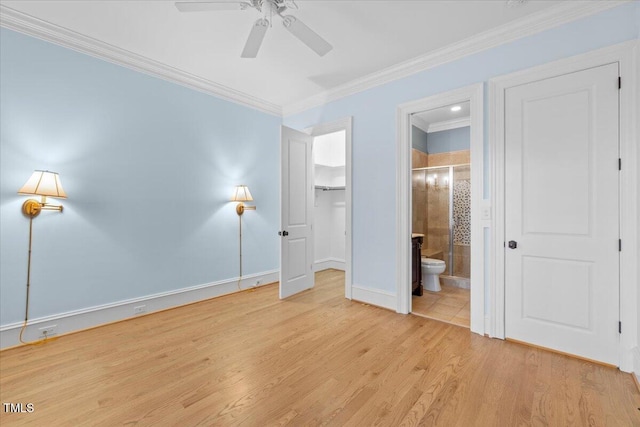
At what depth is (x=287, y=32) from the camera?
2.74 m

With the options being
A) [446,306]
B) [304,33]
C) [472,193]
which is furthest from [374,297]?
[304,33]

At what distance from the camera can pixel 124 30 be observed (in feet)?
9.00

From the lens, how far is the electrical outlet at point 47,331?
8.68 feet

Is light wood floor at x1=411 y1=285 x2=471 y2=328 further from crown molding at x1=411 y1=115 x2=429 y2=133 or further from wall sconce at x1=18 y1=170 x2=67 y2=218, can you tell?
wall sconce at x1=18 y1=170 x2=67 y2=218

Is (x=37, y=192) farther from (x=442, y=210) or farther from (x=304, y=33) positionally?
(x=442, y=210)

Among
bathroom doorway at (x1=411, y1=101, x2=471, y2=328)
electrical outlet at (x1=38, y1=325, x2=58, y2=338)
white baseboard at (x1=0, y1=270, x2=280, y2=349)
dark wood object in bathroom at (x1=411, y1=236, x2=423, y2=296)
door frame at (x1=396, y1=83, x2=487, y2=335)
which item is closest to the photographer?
white baseboard at (x1=0, y1=270, x2=280, y2=349)

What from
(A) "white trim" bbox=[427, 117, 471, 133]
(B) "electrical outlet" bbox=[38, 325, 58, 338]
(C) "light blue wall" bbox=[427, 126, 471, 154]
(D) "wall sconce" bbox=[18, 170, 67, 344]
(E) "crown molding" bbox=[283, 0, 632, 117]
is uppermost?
(E) "crown molding" bbox=[283, 0, 632, 117]

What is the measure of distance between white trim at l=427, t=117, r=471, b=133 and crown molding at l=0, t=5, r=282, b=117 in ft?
10.7

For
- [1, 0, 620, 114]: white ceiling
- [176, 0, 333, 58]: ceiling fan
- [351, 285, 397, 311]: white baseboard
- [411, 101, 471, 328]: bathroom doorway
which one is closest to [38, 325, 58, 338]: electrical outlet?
[1, 0, 620, 114]: white ceiling

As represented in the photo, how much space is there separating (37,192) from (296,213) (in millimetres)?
2738

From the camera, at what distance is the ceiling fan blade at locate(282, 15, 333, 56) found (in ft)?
6.95

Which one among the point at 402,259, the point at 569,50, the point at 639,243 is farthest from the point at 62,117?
the point at 639,243

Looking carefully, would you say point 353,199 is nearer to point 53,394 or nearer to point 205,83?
point 205,83

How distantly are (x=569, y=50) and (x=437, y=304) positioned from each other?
295cm
